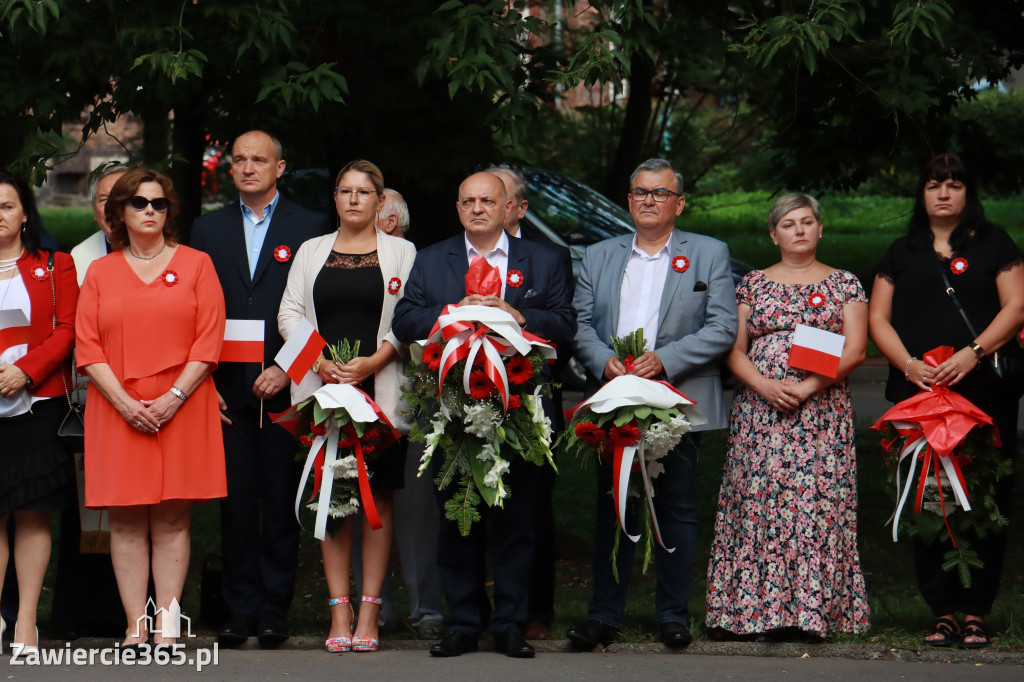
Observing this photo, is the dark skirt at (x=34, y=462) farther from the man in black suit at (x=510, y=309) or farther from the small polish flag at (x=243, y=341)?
the man in black suit at (x=510, y=309)

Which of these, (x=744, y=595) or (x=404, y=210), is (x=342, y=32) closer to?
(x=404, y=210)

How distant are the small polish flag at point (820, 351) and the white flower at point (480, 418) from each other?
55.6 inches

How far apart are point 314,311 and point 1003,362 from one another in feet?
10.2

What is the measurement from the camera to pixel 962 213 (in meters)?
6.58

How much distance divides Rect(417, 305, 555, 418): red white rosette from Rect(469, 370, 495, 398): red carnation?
2 centimetres

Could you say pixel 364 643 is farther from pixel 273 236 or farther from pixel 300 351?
pixel 273 236

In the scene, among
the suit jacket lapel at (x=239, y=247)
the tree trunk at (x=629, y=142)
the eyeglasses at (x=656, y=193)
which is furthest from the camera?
the tree trunk at (x=629, y=142)

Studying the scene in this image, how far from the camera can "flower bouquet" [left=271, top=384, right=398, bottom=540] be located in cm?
629

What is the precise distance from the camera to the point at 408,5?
25.1 ft

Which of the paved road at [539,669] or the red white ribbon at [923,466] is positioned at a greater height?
the red white ribbon at [923,466]

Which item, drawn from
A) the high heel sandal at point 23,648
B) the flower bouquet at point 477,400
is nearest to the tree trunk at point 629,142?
the flower bouquet at point 477,400

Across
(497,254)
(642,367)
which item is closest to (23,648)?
(497,254)

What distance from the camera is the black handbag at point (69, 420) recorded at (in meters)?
6.43

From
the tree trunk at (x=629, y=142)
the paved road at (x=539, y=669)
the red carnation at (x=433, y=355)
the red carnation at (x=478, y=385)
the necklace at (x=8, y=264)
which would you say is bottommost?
the paved road at (x=539, y=669)
